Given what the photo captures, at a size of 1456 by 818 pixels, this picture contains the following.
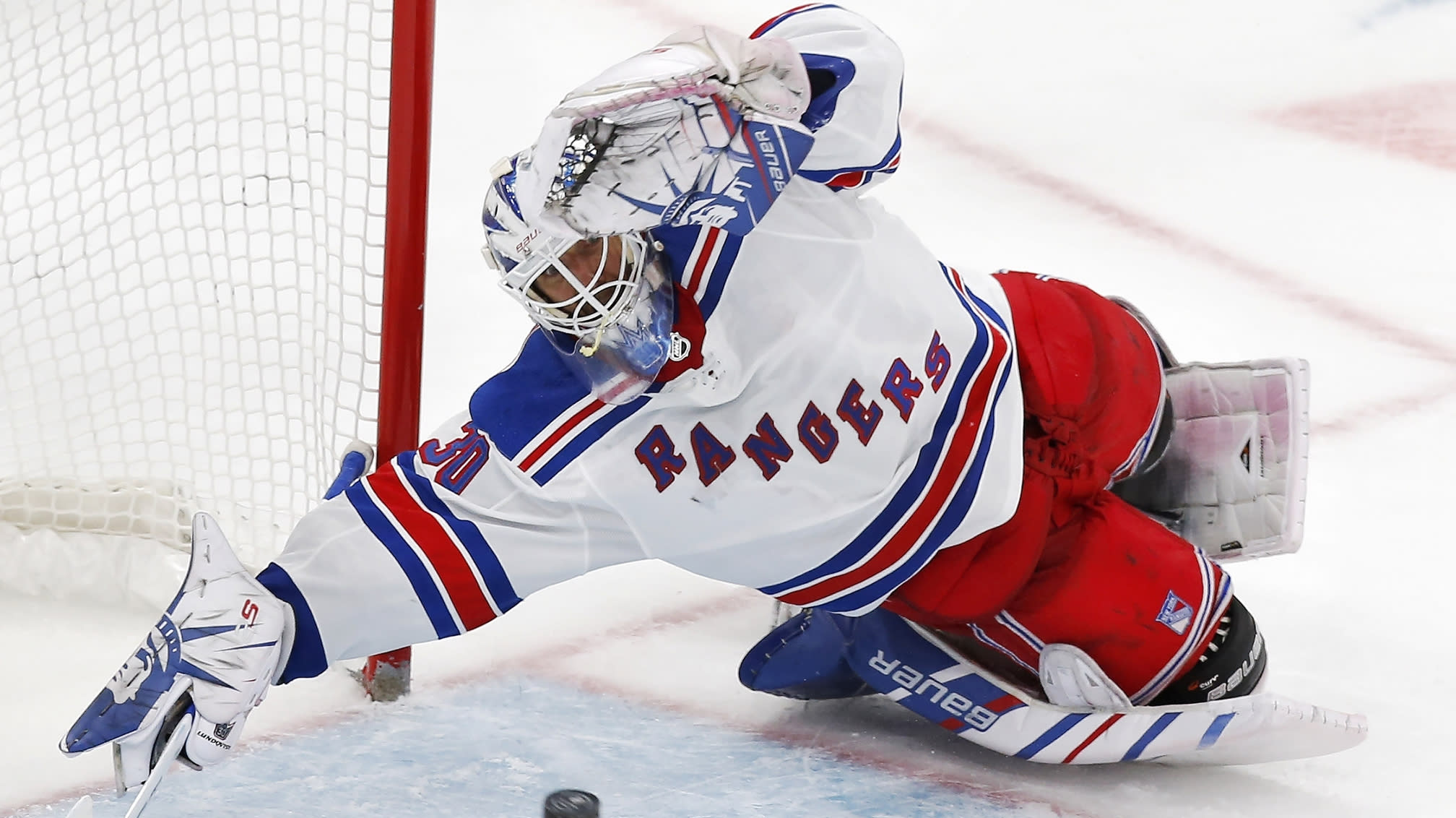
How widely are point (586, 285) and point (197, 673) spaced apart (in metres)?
0.43

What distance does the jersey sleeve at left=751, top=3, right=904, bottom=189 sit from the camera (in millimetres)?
1185

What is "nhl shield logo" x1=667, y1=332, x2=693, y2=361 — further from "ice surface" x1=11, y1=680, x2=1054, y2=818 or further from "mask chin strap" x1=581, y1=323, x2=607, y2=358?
"ice surface" x1=11, y1=680, x2=1054, y2=818

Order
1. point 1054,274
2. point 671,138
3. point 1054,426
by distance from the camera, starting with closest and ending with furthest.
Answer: point 671,138, point 1054,426, point 1054,274

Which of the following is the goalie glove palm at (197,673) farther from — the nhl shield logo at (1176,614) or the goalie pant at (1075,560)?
the nhl shield logo at (1176,614)

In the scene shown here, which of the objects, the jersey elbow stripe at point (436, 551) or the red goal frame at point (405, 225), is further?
the red goal frame at point (405, 225)

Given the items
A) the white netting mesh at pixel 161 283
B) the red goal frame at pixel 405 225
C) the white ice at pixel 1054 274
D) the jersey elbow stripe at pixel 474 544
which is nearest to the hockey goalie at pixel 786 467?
the jersey elbow stripe at pixel 474 544

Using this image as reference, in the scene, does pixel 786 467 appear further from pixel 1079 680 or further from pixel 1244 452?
pixel 1244 452

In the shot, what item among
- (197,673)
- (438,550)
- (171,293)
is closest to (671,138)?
(438,550)

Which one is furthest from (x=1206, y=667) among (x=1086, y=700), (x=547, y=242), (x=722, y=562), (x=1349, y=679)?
(x=547, y=242)

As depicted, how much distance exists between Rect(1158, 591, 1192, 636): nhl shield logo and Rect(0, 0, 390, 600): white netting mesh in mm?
790

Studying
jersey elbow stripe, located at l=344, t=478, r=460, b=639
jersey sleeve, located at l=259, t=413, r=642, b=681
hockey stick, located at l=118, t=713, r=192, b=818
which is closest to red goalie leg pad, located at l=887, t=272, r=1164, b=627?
jersey sleeve, located at l=259, t=413, r=642, b=681

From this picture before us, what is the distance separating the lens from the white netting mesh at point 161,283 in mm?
1747

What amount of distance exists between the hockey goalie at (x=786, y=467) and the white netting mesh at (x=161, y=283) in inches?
15.5

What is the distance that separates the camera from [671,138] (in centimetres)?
106
